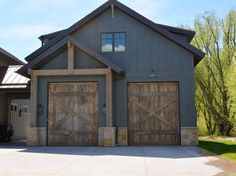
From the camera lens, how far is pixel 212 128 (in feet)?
91.3

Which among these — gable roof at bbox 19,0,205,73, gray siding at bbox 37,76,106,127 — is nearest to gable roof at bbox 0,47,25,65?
gable roof at bbox 19,0,205,73

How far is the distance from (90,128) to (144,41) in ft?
16.6

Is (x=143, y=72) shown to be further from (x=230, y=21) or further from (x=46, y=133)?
(x=230, y=21)

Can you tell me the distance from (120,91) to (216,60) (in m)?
12.3

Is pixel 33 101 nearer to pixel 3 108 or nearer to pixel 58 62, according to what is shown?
pixel 58 62

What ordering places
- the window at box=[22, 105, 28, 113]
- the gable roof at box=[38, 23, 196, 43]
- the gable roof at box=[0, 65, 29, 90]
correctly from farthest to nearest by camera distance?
1. the window at box=[22, 105, 28, 113]
2. the gable roof at box=[38, 23, 196, 43]
3. the gable roof at box=[0, 65, 29, 90]

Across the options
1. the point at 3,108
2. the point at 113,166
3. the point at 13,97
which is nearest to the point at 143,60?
the point at 113,166

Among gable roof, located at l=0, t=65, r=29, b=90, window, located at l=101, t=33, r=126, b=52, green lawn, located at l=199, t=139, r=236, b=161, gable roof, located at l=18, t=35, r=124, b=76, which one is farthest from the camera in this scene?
gable roof, located at l=0, t=65, r=29, b=90

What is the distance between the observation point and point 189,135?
15.3 metres

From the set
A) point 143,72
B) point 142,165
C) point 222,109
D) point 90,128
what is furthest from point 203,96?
point 142,165

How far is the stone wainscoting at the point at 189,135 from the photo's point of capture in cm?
1531

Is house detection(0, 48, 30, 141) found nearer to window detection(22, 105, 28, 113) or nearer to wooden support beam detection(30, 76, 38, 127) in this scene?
→ window detection(22, 105, 28, 113)

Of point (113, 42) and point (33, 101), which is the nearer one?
point (33, 101)

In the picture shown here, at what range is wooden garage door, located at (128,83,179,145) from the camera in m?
15.6
